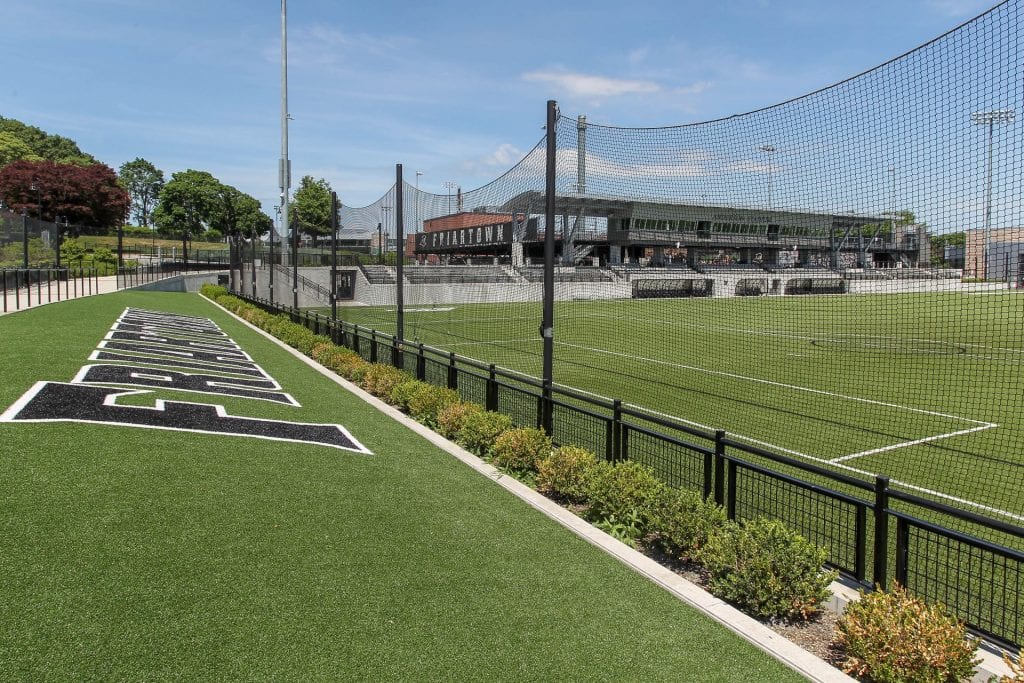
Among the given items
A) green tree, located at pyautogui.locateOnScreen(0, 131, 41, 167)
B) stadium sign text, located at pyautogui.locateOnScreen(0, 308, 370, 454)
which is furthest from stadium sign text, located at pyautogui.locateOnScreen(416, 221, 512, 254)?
green tree, located at pyautogui.locateOnScreen(0, 131, 41, 167)

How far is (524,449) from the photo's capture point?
7.24 meters

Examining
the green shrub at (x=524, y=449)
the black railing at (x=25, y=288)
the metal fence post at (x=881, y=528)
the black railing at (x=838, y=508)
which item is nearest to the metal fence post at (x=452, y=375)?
the black railing at (x=838, y=508)

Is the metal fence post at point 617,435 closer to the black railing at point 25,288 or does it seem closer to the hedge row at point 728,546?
the hedge row at point 728,546

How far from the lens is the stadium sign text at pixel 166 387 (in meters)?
7.73

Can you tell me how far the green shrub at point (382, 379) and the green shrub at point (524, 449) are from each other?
4.01m

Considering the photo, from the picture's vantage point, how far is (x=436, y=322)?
23859 millimetres

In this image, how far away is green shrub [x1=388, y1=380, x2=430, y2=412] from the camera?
10239mm

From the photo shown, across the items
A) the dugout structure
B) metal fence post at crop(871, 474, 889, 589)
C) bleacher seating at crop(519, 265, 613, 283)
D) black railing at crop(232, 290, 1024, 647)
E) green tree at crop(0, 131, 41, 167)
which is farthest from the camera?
green tree at crop(0, 131, 41, 167)

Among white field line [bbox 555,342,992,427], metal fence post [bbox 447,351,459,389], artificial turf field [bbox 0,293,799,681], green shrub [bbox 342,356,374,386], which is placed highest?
metal fence post [bbox 447,351,459,389]

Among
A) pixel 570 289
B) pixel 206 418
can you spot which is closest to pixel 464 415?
pixel 206 418

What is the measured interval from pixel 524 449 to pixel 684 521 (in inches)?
93.5

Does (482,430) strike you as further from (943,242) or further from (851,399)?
(851,399)

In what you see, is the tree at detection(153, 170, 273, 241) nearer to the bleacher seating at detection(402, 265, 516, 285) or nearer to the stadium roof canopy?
the bleacher seating at detection(402, 265, 516, 285)

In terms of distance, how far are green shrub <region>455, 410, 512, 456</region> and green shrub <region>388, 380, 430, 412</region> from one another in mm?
2008
